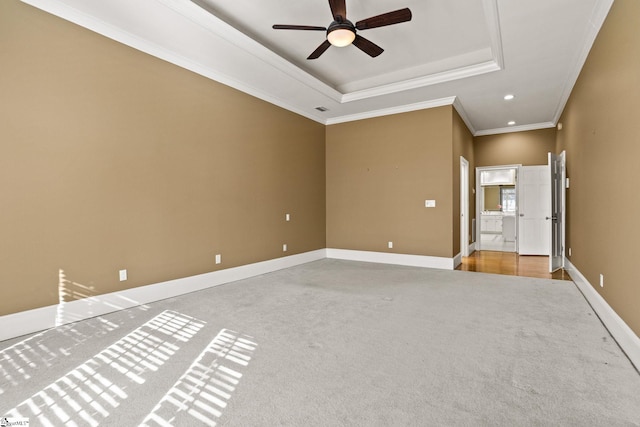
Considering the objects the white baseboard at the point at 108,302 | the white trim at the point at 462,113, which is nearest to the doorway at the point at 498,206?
the white trim at the point at 462,113

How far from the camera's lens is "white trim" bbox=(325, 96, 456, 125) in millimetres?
5637

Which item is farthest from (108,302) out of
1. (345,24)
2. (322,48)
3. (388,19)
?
(388,19)

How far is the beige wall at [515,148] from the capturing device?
727cm

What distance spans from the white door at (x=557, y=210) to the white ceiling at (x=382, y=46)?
1.15m

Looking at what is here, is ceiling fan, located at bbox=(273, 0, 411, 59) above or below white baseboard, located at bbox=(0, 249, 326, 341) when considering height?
above

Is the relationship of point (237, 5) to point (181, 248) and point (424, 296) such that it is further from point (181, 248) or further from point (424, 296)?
point (424, 296)

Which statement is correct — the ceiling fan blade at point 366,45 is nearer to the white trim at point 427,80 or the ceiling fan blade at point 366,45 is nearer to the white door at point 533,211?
the white trim at point 427,80

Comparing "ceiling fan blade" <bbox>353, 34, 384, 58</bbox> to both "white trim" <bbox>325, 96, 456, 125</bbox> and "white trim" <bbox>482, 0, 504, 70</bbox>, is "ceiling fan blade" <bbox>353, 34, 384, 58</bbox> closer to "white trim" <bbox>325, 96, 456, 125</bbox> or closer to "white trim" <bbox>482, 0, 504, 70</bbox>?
"white trim" <bbox>482, 0, 504, 70</bbox>

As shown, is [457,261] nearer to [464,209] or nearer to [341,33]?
[464,209]

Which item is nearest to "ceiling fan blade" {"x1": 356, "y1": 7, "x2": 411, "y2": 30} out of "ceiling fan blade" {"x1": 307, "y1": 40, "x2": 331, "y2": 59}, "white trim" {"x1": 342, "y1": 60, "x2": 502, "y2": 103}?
"ceiling fan blade" {"x1": 307, "y1": 40, "x2": 331, "y2": 59}

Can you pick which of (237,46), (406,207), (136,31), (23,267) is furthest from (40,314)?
(406,207)

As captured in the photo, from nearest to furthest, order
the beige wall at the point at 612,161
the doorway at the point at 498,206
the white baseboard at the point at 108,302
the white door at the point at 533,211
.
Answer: the beige wall at the point at 612,161, the white baseboard at the point at 108,302, the white door at the point at 533,211, the doorway at the point at 498,206

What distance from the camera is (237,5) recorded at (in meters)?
3.39

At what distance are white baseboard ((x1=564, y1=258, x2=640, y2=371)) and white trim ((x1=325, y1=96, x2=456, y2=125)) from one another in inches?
136
